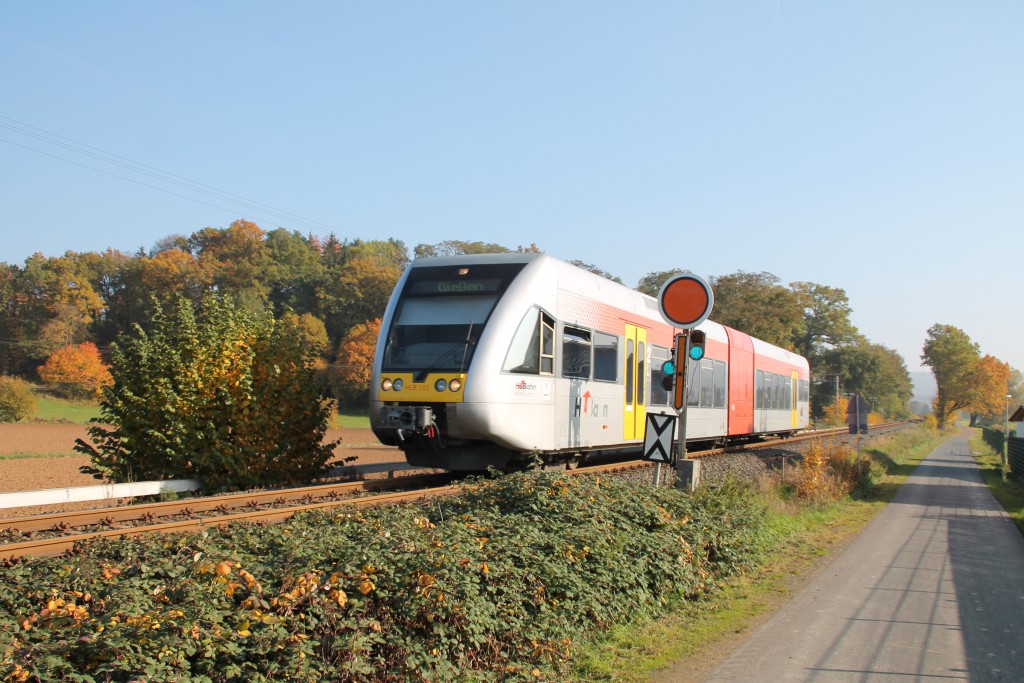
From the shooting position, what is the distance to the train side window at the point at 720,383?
21322 mm

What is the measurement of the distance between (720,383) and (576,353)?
29.3 feet

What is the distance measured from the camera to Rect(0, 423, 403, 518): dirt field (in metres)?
21.4

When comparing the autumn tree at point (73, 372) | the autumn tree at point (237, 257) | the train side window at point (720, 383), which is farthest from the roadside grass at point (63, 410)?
the train side window at point (720, 383)

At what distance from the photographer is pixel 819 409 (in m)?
95.1

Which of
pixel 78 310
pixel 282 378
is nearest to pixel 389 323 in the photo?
pixel 282 378

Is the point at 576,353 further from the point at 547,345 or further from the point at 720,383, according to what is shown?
the point at 720,383

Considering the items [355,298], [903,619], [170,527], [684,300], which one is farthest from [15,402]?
[903,619]

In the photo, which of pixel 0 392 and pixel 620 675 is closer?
pixel 620 675

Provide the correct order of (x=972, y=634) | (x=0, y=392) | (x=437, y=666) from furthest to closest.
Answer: (x=0, y=392), (x=972, y=634), (x=437, y=666)

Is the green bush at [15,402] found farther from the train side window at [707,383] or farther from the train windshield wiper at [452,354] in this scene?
the train windshield wiper at [452,354]

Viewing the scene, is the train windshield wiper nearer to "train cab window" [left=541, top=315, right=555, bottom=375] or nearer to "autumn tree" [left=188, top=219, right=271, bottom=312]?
"train cab window" [left=541, top=315, right=555, bottom=375]

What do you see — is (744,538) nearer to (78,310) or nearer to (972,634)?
(972,634)

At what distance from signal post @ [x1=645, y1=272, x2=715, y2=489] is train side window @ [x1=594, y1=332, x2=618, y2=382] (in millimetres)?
3695

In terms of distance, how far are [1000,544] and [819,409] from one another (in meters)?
87.0
